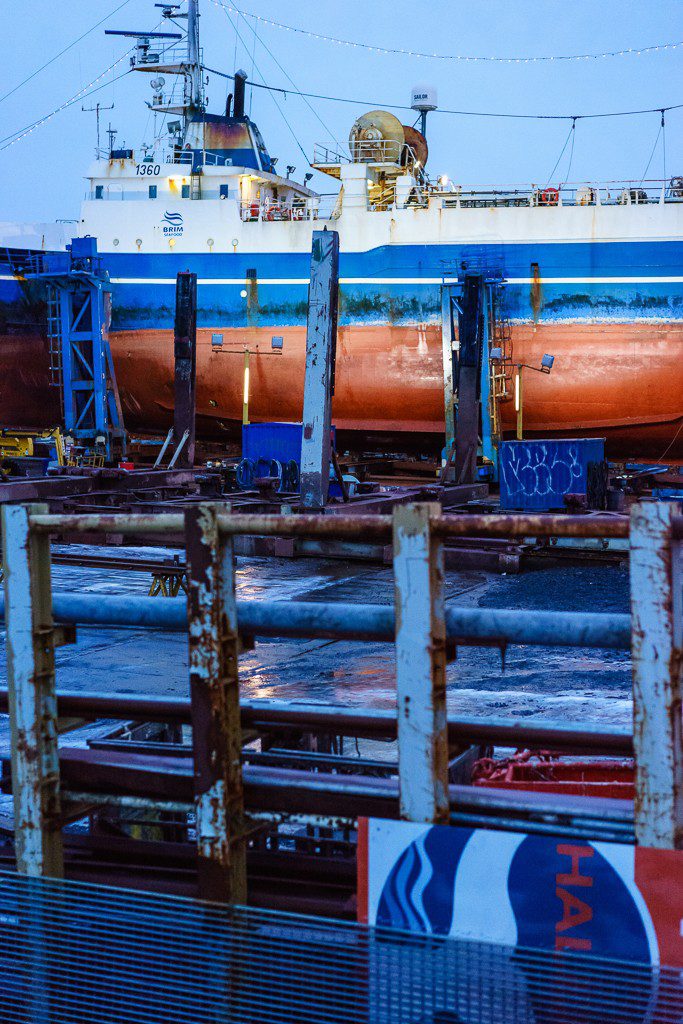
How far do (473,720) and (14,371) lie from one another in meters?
30.0

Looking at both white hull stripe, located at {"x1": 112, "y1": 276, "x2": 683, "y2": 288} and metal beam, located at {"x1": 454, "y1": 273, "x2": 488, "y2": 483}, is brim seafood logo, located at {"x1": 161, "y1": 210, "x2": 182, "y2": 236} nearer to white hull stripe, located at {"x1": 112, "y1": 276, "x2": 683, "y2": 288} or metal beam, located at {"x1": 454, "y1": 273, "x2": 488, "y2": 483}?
white hull stripe, located at {"x1": 112, "y1": 276, "x2": 683, "y2": 288}

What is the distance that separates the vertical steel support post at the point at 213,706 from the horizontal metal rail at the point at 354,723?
183mm

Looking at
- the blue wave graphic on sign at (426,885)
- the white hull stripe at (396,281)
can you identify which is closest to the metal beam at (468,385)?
the white hull stripe at (396,281)

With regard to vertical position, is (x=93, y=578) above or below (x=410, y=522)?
below

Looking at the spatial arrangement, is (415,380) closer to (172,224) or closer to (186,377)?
(186,377)

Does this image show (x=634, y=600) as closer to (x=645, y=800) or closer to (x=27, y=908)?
(x=645, y=800)

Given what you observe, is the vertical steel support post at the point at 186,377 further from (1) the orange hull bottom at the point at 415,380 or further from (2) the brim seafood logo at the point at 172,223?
(2) the brim seafood logo at the point at 172,223

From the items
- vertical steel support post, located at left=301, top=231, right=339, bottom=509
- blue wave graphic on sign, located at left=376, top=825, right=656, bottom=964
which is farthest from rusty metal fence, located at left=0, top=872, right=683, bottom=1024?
vertical steel support post, located at left=301, top=231, right=339, bottom=509

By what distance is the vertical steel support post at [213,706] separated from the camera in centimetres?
325

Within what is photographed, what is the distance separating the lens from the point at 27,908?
11.3ft

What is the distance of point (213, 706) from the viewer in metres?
3.24

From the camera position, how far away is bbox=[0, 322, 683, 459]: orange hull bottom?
25400mm

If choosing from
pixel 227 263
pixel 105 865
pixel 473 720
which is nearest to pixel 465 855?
pixel 473 720

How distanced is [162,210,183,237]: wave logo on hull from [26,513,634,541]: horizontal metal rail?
26767 mm
